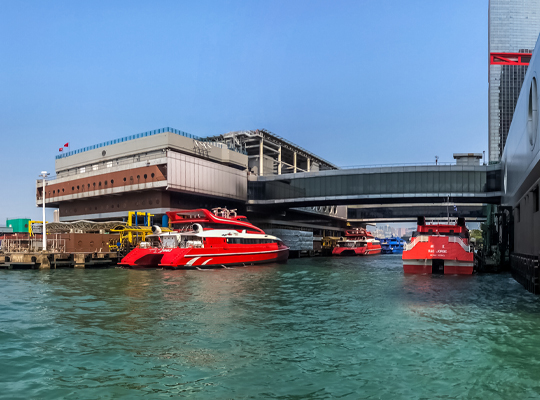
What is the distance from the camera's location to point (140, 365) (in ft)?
33.7

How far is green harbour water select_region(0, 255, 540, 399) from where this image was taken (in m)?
8.91

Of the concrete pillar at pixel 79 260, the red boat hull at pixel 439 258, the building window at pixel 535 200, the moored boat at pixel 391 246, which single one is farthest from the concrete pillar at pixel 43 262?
the moored boat at pixel 391 246

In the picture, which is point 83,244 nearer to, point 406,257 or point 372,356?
point 406,257

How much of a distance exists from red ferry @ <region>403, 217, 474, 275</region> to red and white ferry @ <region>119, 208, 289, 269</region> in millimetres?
17387

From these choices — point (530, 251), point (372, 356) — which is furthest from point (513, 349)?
point (530, 251)

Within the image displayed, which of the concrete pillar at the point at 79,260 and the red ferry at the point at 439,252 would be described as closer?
the red ferry at the point at 439,252

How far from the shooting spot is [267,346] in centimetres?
1201

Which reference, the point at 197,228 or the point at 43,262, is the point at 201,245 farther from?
the point at 43,262

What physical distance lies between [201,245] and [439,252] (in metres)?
20.9

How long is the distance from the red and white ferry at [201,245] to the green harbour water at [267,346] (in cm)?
1687

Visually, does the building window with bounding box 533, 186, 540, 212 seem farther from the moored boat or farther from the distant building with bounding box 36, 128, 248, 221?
the moored boat

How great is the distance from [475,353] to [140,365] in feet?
27.9

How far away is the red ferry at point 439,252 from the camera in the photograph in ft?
111

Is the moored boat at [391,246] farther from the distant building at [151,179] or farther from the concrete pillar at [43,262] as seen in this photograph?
the concrete pillar at [43,262]
